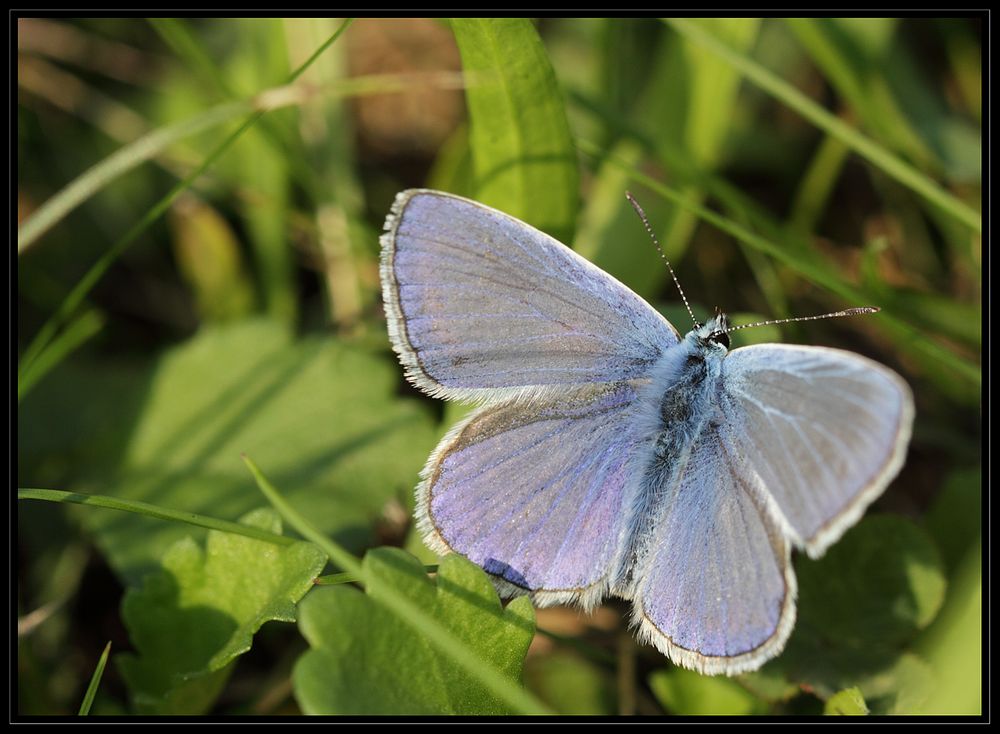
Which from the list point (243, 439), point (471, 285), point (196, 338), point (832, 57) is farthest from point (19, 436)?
point (832, 57)

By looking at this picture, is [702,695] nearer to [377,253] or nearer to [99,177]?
[377,253]

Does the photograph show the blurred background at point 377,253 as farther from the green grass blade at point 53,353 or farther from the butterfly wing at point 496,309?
the butterfly wing at point 496,309

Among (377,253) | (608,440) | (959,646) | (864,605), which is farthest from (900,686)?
(377,253)

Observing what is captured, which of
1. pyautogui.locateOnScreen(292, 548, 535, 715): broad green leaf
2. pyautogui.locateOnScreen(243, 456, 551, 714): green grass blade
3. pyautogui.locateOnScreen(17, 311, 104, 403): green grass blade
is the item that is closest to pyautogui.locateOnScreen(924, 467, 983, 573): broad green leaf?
pyautogui.locateOnScreen(292, 548, 535, 715): broad green leaf

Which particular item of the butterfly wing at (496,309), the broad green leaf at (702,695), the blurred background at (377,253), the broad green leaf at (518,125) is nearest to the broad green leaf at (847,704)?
the blurred background at (377,253)

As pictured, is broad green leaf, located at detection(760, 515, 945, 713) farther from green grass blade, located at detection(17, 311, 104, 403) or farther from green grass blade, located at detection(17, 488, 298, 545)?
green grass blade, located at detection(17, 311, 104, 403)
